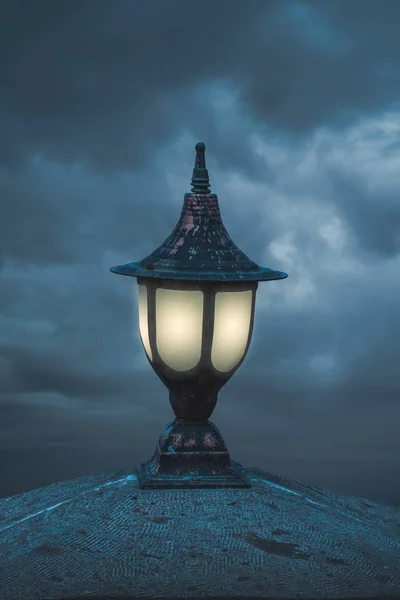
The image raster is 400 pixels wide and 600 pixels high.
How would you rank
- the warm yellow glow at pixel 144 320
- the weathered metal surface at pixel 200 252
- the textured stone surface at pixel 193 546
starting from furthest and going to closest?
the warm yellow glow at pixel 144 320 → the weathered metal surface at pixel 200 252 → the textured stone surface at pixel 193 546

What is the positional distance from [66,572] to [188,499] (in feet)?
2.65

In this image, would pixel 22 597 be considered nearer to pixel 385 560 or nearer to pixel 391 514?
pixel 385 560

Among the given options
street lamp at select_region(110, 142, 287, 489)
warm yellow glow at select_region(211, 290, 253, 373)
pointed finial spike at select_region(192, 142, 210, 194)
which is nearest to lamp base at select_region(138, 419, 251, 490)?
street lamp at select_region(110, 142, 287, 489)

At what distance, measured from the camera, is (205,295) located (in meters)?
4.91

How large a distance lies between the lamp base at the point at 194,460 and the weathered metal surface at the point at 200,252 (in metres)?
0.83

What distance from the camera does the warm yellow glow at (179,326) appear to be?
4.93 meters

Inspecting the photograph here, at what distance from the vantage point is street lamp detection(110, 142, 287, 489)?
4.93 m

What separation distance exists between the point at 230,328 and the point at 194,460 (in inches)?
27.9

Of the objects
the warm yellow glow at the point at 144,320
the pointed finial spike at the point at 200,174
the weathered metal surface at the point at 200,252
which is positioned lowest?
the warm yellow glow at the point at 144,320

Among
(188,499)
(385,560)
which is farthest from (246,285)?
(385,560)

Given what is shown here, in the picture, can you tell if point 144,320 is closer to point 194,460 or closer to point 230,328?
point 230,328

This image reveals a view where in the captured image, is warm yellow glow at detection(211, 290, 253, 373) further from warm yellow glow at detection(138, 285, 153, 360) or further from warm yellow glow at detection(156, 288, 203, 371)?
warm yellow glow at detection(138, 285, 153, 360)

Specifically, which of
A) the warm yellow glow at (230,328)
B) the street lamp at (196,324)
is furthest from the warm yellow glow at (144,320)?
the warm yellow glow at (230,328)

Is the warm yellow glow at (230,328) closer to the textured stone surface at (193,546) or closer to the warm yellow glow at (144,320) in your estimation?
the warm yellow glow at (144,320)
